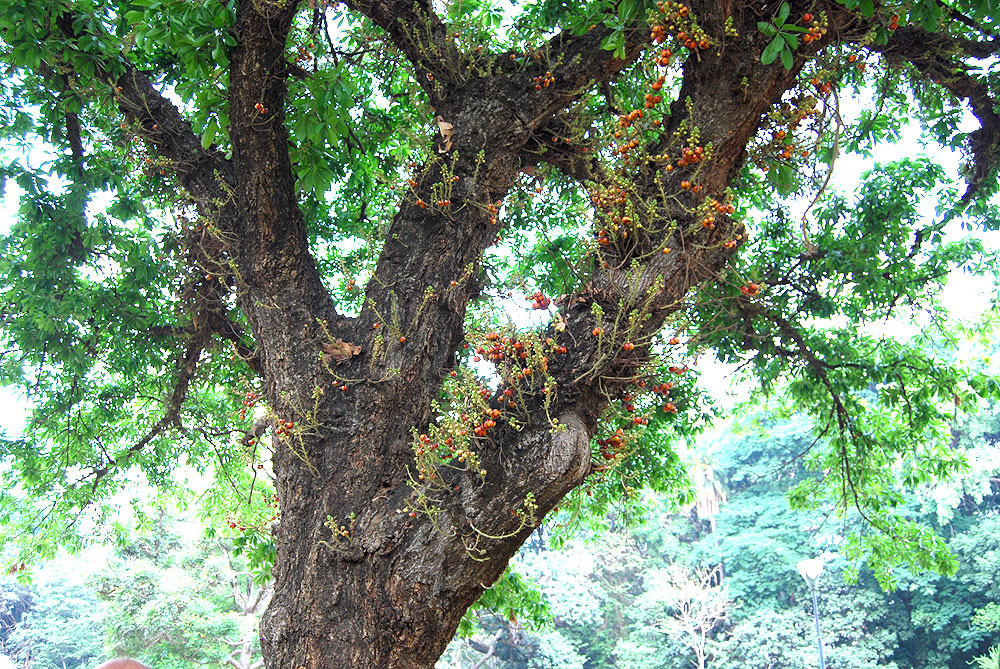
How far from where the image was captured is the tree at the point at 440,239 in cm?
204

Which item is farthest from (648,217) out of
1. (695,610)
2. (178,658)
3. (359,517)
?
(695,610)

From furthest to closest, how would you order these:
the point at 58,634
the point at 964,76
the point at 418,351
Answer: the point at 58,634 → the point at 964,76 → the point at 418,351

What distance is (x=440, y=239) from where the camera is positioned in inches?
99.2

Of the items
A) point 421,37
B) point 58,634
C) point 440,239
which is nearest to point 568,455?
point 440,239

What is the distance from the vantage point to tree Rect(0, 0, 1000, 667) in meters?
2.04

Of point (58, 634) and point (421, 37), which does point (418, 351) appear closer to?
point (421, 37)

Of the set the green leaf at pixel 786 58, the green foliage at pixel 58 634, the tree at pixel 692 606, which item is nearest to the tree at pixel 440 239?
the green leaf at pixel 786 58

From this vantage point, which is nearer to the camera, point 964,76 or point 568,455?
point 568,455

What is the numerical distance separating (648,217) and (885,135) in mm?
2824

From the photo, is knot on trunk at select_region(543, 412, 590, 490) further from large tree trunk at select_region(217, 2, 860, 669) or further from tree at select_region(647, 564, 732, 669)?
tree at select_region(647, 564, 732, 669)

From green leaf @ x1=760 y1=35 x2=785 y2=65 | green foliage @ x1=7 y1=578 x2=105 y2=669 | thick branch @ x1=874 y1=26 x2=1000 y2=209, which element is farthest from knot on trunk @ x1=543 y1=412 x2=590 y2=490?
green foliage @ x1=7 y1=578 x2=105 y2=669

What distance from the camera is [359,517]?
211 cm

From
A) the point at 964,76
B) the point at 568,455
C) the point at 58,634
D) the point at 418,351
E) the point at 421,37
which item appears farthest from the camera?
the point at 58,634

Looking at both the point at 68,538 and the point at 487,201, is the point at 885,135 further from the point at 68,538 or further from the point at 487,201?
the point at 68,538
